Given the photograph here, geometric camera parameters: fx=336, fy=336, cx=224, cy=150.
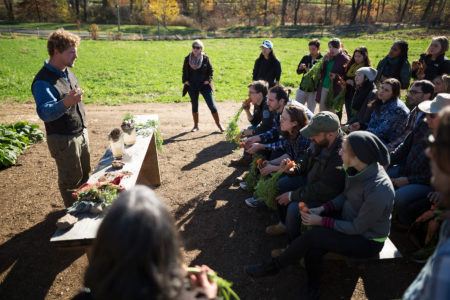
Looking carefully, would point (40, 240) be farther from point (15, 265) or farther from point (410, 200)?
point (410, 200)

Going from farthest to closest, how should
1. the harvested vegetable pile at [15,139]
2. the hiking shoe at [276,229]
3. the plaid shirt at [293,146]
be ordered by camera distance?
the harvested vegetable pile at [15,139]
the plaid shirt at [293,146]
the hiking shoe at [276,229]

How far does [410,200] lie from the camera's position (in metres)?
4.38

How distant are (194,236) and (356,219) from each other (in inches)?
96.3

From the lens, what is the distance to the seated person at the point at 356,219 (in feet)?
10.8

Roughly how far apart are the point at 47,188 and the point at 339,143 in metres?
5.29

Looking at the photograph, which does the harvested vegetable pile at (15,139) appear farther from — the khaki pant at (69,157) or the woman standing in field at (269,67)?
the woman standing in field at (269,67)

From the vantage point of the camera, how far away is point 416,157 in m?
4.66

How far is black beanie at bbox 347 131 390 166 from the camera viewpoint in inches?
129

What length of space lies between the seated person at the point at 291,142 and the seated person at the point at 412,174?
4.45 ft

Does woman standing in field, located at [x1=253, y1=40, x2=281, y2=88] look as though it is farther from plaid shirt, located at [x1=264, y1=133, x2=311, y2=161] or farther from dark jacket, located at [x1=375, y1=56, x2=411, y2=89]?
plaid shirt, located at [x1=264, y1=133, x2=311, y2=161]

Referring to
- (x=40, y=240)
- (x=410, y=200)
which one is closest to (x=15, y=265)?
(x=40, y=240)

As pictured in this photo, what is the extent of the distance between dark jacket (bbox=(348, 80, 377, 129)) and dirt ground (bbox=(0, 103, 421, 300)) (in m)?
2.49

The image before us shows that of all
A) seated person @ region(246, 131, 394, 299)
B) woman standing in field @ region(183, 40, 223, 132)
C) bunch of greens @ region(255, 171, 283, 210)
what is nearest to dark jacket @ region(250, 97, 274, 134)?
bunch of greens @ region(255, 171, 283, 210)

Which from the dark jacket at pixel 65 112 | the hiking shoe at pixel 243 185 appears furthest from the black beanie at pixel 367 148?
the dark jacket at pixel 65 112
